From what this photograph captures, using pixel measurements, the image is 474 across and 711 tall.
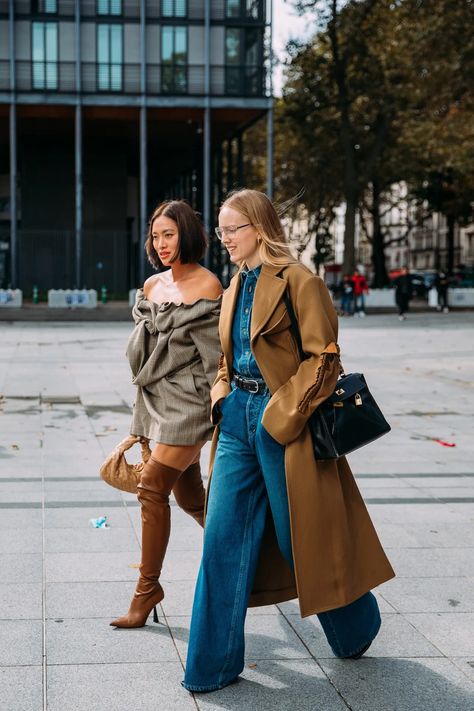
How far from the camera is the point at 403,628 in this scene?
14.8 feet

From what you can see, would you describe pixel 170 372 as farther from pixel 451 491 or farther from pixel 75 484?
pixel 451 491

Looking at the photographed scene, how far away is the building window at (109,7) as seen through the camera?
42.2 m

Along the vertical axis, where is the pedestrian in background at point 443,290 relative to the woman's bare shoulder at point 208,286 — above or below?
below

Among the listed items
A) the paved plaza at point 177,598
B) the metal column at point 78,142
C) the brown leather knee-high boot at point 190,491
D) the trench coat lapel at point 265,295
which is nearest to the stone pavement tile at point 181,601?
the paved plaza at point 177,598

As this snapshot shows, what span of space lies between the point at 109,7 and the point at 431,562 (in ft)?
133

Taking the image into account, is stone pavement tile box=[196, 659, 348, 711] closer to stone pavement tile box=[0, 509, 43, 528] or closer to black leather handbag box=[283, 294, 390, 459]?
black leather handbag box=[283, 294, 390, 459]

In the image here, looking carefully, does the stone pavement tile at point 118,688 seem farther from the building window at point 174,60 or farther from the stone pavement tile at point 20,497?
the building window at point 174,60

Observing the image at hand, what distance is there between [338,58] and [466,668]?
41089mm

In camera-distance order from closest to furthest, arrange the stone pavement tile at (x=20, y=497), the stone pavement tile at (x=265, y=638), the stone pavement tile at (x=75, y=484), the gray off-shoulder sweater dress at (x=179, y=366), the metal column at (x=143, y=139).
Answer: the stone pavement tile at (x=265, y=638), the gray off-shoulder sweater dress at (x=179, y=366), the stone pavement tile at (x=20, y=497), the stone pavement tile at (x=75, y=484), the metal column at (x=143, y=139)

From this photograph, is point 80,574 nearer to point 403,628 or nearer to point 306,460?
Result: point 403,628

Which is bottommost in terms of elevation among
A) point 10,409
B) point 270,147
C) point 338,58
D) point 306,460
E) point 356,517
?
point 10,409

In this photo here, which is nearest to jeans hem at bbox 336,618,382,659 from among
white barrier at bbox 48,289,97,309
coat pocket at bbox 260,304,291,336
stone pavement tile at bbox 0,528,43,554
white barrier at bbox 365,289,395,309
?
coat pocket at bbox 260,304,291,336

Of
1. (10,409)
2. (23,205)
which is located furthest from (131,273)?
(10,409)

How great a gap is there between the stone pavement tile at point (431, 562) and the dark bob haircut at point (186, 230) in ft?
6.79
